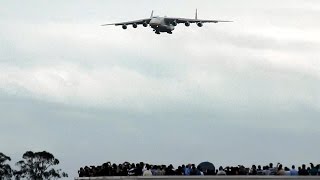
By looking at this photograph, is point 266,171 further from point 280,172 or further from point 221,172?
point 221,172

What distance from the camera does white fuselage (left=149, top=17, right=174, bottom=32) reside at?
123 meters

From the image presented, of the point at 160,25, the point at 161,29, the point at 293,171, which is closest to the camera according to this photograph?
the point at 293,171

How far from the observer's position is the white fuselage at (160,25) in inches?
4835

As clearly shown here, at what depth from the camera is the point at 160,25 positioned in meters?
123

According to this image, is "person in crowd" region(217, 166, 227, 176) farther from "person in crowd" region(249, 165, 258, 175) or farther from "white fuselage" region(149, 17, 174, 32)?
"white fuselage" region(149, 17, 174, 32)

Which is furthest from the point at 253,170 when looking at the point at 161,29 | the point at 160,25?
the point at 160,25

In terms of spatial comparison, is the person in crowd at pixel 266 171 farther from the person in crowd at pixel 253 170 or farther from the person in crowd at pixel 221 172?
the person in crowd at pixel 221 172

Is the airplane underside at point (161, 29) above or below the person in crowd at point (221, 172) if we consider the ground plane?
above

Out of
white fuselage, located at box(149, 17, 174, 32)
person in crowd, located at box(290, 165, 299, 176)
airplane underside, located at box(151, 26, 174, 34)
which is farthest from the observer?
white fuselage, located at box(149, 17, 174, 32)

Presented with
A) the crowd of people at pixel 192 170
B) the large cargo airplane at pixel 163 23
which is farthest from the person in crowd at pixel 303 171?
the large cargo airplane at pixel 163 23

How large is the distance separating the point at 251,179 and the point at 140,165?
883 cm

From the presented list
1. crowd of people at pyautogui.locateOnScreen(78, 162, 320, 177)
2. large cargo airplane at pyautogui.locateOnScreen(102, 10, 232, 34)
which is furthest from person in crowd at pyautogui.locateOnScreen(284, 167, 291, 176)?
large cargo airplane at pyautogui.locateOnScreen(102, 10, 232, 34)

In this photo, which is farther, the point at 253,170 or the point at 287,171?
the point at 253,170

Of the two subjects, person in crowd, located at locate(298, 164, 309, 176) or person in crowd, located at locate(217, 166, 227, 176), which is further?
person in crowd, located at locate(217, 166, 227, 176)
